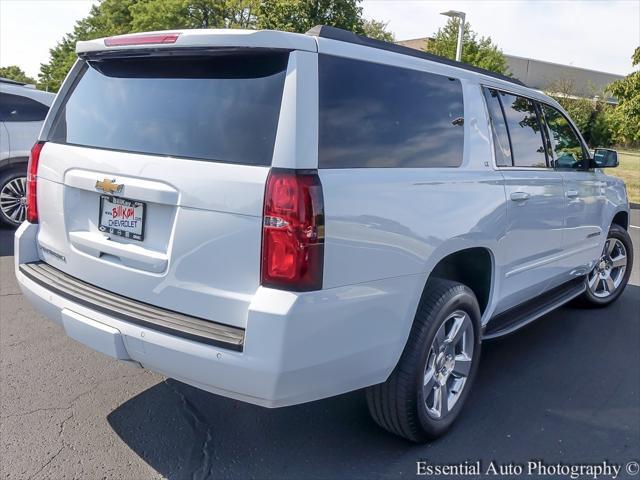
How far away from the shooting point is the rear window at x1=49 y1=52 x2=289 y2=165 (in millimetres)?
2465

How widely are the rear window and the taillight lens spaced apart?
0.51 ft

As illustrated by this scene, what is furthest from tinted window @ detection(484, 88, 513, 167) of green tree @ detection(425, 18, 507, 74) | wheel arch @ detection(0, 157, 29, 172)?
green tree @ detection(425, 18, 507, 74)

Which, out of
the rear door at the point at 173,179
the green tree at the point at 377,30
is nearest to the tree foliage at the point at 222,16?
the green tree at the point at 377,30

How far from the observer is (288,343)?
229 cm

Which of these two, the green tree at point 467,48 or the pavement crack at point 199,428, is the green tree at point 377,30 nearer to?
the green tree at point 467,48

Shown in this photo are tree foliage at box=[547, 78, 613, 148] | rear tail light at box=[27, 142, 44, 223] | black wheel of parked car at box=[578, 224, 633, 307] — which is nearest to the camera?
rear tail light at box=[27, 142, 44, 223]

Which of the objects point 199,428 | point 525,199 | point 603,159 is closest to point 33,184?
point 199,428

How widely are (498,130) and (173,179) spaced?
2.21 m

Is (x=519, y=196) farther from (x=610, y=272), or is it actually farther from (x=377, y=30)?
(x=377, y=30)

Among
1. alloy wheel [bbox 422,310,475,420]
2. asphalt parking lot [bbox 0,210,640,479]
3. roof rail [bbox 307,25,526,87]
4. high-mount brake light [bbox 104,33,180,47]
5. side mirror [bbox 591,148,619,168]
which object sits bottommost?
asphalt parking lot [bbox 0,210,640,479]

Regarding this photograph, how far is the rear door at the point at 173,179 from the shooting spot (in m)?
2.42

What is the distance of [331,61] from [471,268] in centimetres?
166

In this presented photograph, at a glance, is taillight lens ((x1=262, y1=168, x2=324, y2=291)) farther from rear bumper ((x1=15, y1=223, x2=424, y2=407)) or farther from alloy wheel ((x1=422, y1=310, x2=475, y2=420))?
alloy wheel ((x1=422, y1=310, x2=475, y2=420))

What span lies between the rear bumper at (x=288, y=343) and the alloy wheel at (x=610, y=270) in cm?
362
